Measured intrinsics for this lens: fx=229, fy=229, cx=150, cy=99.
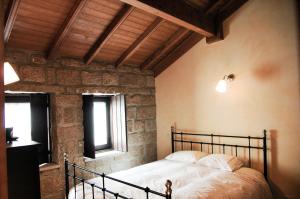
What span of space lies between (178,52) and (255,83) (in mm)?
1474

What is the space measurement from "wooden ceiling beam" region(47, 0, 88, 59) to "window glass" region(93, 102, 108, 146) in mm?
1312

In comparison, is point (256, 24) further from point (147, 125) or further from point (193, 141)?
point (147, 125)

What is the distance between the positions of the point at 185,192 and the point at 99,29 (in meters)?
2.31

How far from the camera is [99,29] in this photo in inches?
122

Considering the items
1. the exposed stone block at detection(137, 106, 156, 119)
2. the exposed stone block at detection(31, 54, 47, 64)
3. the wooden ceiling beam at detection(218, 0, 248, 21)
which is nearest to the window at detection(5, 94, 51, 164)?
the exposed stone block at detection(31, 54, 47, 64)

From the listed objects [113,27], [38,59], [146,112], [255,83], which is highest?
[113,27]

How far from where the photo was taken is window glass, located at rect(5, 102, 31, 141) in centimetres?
306

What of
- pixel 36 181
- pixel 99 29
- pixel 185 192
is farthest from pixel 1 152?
pixel 99 29

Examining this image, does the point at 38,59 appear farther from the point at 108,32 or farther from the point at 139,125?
the point at 139,125

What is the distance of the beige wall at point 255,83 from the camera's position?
9.82ft

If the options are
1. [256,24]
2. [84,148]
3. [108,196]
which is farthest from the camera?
[84,148]

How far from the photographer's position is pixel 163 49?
400 cm

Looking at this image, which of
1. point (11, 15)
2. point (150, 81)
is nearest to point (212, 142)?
point (150, 81)

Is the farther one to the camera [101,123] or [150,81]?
[150,81]
